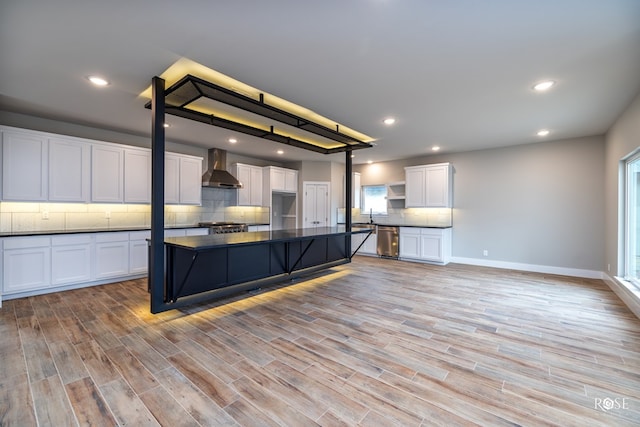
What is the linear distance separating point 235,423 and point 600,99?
509 centimetres

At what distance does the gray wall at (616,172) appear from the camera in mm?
3459

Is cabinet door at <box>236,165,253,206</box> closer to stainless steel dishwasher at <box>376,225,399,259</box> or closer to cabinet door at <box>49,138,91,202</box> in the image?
cabinet door at <box>49,138,91,202</box>

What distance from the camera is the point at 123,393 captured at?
1854 mm

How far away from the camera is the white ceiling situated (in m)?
1.96

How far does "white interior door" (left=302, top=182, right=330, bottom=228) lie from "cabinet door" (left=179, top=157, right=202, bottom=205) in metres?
2.75

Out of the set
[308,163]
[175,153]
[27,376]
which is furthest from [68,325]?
[308,163]

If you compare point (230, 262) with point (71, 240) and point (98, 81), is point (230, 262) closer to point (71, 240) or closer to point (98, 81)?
point (71, 240)

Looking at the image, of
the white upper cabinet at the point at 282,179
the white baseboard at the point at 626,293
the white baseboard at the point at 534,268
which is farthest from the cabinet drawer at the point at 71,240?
the white baseboard at the point at 626,293

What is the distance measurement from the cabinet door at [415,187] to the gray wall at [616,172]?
309 centimetres

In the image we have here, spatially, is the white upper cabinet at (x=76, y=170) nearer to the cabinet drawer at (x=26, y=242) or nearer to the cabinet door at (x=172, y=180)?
the cabinet door at (x=172, y=180)

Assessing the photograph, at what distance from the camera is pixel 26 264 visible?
3742 millimetres

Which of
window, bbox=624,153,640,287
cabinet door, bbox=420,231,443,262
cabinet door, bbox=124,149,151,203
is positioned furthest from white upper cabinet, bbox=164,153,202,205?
window, bbox=624,153,640,287

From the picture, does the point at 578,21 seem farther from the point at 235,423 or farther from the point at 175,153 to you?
the point at 175,153

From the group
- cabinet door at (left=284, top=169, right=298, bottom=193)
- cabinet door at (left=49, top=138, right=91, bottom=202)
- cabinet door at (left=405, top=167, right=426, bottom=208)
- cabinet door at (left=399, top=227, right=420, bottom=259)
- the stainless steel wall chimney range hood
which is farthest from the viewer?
cabinet door at (left=284, top=169, right=298, bottom=193)
